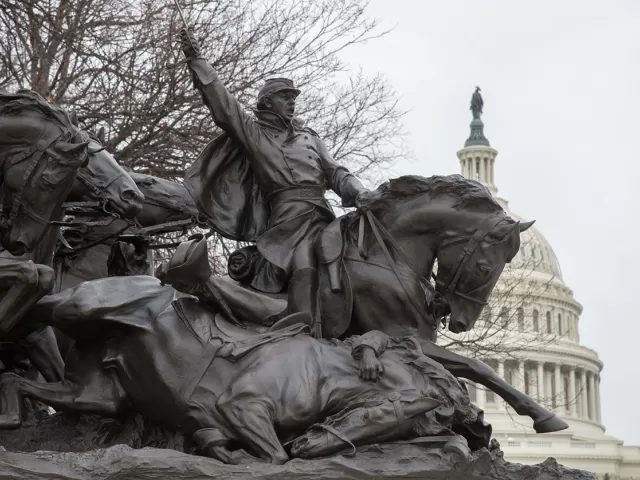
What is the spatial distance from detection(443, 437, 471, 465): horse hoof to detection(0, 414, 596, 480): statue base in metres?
0.02

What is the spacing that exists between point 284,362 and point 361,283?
2.78ft

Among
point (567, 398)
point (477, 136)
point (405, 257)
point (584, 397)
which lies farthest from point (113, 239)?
point (477, 136)

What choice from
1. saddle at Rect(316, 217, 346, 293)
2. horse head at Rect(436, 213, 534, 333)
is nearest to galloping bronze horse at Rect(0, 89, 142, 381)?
saddle at Rect(316, 217, 346, 293)

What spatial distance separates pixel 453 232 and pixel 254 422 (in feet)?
5.66

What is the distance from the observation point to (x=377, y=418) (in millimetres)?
6477

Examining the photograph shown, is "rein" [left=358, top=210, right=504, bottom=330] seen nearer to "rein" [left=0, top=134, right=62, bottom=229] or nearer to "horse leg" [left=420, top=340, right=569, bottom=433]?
"horse leg" [left=420, top=340, right=569, bottom=433]

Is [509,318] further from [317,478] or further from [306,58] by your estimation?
[317,478]

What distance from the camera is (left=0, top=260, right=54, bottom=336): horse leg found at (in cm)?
661

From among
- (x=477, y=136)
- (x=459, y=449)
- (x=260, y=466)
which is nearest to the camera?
(x=260, y=466)

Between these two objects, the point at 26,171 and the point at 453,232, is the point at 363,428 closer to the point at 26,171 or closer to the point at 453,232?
the point at 453,232

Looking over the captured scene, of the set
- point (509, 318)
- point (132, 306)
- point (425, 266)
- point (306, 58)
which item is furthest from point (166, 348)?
point (509, 318)

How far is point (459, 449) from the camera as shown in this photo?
6.41 m

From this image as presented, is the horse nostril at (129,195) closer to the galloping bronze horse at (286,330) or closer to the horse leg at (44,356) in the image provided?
the galloping bronze horse at (286,330)

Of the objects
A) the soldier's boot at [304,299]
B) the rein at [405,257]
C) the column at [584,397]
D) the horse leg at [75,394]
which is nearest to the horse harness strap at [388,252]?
the rein at [405,257]
